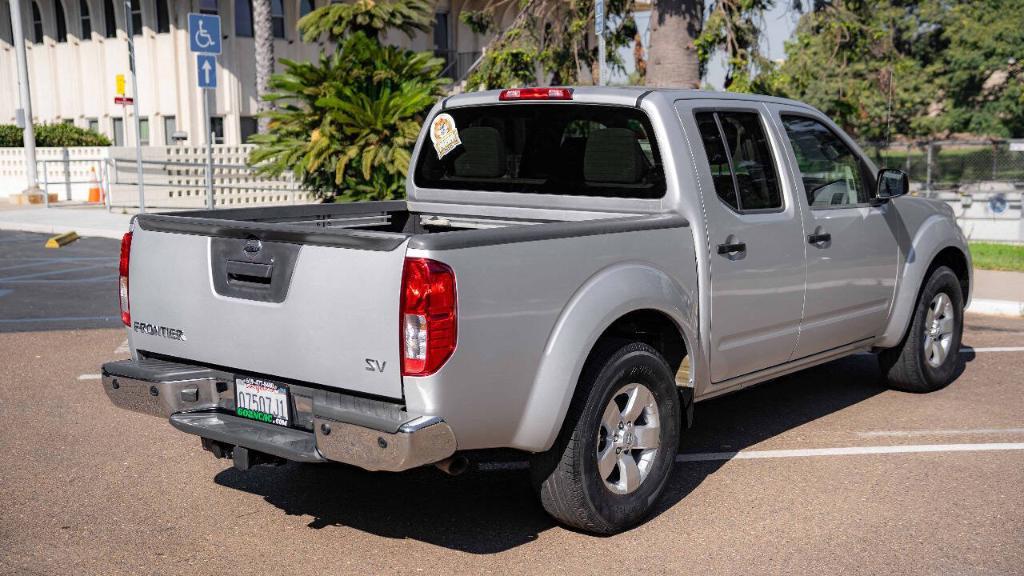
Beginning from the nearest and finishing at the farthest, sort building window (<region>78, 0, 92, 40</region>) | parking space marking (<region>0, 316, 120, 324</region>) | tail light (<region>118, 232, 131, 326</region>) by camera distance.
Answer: tail light (<region>118, 232, 131, 326</region>), parking space marking (<region>0, 316, 120, 324</region>), building window (<region>78, 0, 92, 40</region>)

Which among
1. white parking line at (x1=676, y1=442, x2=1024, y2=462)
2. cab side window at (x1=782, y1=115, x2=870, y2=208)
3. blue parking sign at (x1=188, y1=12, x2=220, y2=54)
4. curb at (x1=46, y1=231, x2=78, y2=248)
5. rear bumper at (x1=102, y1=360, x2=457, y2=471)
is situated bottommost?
white parking line at (x1=676, y1=442, x2=1024, y2=462)

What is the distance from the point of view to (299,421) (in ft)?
14.6

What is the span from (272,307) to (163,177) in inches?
825

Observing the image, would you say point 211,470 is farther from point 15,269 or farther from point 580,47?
point 580,47

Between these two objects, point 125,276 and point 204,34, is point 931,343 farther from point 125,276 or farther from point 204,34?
point 204,34

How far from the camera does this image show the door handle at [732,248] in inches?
214

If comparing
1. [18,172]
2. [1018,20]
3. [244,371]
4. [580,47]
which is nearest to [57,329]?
[244,371]

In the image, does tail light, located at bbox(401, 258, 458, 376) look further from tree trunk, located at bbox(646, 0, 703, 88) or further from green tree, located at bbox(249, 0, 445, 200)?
tree trunk, located at bbox(646, 0, 703, 88)

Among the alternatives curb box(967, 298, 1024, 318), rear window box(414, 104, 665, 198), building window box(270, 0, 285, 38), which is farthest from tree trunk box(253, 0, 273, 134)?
rear window box(414, 104, 665, 198)

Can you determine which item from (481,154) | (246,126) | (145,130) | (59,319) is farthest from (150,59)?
(481,154)

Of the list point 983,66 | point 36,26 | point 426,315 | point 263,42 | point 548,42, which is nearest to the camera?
point 426,315

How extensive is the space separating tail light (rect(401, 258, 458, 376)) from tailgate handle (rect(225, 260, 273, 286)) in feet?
2.36

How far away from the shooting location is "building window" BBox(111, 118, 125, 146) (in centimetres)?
3218

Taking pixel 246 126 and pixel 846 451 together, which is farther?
pixel 246 126
